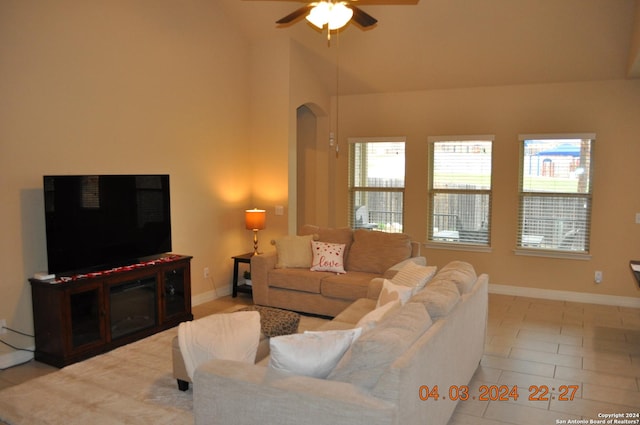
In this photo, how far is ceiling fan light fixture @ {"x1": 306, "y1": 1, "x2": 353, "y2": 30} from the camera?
137 inches

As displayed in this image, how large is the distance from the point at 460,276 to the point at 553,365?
1.37m

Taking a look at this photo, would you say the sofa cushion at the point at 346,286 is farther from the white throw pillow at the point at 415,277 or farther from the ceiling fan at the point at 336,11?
the ceiling fan at the point at 336,11

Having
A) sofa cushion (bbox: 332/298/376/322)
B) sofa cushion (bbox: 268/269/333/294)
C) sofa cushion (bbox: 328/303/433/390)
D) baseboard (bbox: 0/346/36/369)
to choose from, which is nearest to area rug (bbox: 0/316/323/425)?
baseboard (bbox: 0/346/36/369)

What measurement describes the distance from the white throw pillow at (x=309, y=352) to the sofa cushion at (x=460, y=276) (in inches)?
49.8

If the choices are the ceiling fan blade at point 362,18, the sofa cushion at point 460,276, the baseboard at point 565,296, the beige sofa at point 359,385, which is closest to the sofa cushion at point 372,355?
the beige sofa at point 359,385

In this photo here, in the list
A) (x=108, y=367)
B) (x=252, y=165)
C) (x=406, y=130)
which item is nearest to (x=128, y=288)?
(x=108, y=367)

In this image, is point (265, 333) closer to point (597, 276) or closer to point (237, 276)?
point (237, 276)

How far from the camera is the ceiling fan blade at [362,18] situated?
3.70 metres

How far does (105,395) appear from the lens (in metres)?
3.52

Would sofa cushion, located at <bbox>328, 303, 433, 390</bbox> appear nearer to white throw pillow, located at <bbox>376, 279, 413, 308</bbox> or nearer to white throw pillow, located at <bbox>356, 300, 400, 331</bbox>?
white throw pillow, located at <bbox>356, 300, 400, 331</bbox>

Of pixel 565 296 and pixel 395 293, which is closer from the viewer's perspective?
pixel 395 293

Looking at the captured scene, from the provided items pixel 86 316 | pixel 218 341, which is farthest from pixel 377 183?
pixel 218 341

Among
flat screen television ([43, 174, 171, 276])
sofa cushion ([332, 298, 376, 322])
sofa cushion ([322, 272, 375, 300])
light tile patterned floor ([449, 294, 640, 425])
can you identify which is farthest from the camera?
sofa cushion ([322, 272, 375, 300])

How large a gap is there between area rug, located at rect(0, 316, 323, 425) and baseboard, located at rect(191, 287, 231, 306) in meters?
1.63
